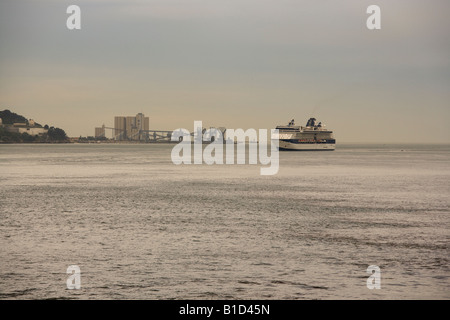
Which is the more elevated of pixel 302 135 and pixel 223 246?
pixel 302 135

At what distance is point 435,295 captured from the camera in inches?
643

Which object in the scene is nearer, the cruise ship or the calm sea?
the calm sea

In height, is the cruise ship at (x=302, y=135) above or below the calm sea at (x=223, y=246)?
above

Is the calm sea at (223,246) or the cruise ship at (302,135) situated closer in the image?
the calm sea at (223,246)

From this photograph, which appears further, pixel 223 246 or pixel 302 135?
pixel 302 135

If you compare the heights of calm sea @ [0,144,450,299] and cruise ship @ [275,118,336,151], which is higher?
cruise ship @ [275,118,336,151]

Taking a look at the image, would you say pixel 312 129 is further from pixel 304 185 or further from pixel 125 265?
pixel 125 265
